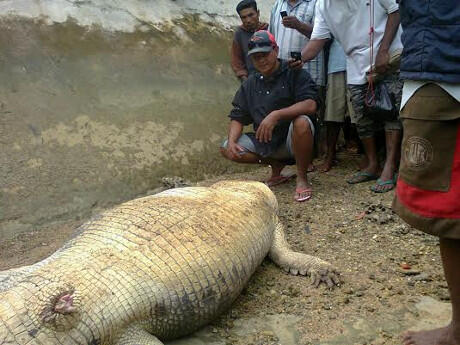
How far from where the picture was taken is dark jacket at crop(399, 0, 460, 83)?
2.01 m

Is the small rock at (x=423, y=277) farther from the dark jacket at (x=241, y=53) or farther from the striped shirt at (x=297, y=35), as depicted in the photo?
the dark jacket at (x=241, y=53)

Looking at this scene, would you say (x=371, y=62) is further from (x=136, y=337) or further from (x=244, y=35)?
(x=136, y=337)

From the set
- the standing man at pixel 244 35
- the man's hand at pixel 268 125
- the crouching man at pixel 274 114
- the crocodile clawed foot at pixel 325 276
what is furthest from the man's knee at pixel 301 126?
the crocodile clawed foot at pixel 325 276

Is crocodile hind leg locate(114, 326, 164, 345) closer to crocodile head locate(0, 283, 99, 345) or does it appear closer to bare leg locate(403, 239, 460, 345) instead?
crocodile head locate(0, 283, 99, 345)

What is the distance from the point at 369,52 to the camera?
4.77m

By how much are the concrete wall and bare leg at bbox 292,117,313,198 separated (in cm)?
124

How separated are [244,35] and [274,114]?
1.54 m

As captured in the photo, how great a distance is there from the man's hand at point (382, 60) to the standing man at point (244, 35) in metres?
1.53

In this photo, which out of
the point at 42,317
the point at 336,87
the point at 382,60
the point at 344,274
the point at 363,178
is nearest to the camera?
the point at 42,317

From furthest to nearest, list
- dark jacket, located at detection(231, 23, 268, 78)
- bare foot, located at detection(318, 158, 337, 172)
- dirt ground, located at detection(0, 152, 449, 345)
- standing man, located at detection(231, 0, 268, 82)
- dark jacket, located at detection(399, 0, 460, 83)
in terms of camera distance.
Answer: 1. dark jacket, located at detection(231, 23, 268, 78)
2. standing man, located at detection(231, 0, 268, 82)
3. bare foot, located at detection(318, 158, 337, 172)
4. dirt ground, located at detection(0, 152, 449, 345)
5. dark jacket, located at detection(399, 0, 460, 83)

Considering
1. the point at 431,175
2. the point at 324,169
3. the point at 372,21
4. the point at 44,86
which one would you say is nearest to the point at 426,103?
the point at 431,175

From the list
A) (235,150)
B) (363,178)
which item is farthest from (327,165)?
(235,150)

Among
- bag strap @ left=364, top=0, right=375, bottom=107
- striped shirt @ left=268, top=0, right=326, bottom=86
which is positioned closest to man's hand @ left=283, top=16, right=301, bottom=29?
striped shirt @ left=268, top=0, right=326, bottom=86

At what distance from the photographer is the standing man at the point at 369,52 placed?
15.2 ft
